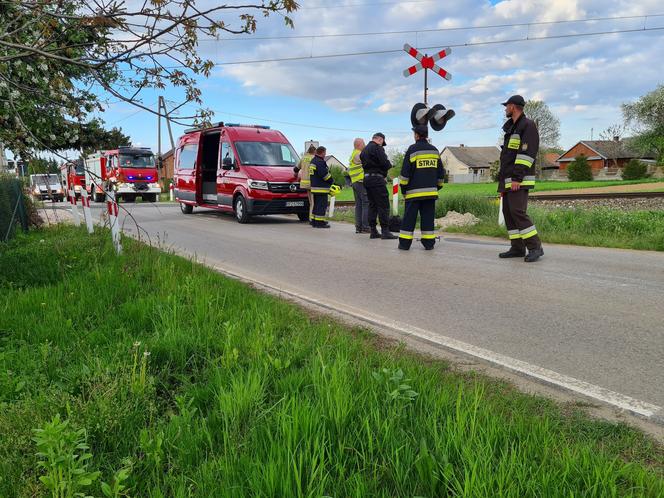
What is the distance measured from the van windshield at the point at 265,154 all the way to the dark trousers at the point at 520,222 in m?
8.32

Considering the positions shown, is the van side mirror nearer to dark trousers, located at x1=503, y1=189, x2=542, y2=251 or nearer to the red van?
the red van

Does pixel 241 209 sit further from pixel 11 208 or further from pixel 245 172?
pixel 11 208

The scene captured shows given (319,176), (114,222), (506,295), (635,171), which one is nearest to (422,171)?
(506,295)

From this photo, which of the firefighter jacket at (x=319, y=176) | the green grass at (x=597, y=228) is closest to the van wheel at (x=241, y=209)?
the firefighter jacket at (x=319, y=176)

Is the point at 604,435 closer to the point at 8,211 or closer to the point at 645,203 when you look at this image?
the point at 8,211

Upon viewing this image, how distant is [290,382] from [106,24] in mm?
2878

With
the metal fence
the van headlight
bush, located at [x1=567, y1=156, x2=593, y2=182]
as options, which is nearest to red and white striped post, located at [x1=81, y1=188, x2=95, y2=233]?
the metal fence

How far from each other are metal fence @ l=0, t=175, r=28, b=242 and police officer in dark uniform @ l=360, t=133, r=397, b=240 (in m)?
6.67

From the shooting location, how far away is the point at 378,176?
10.3 m

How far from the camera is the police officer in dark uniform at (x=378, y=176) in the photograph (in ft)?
33.7

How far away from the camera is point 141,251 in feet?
23.2

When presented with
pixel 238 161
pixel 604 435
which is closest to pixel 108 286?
pixel 604 435

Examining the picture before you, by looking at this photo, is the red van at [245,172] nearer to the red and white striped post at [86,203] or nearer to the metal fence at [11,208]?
the red and white striped post at [86,203]

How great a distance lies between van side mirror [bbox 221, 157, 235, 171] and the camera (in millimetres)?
14461
